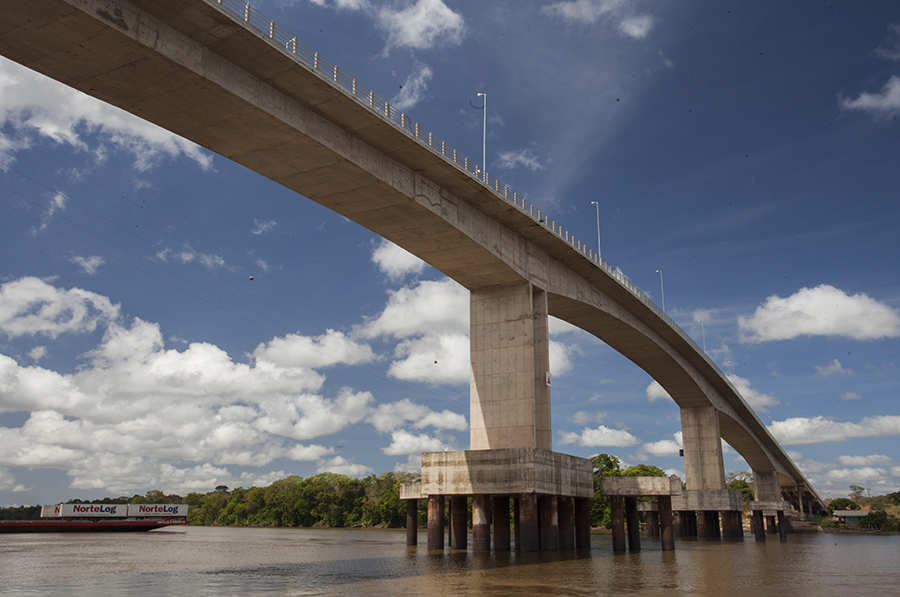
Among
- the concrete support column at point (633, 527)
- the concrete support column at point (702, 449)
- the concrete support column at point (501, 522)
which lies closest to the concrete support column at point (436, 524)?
the concrete support column at point (501, 522)

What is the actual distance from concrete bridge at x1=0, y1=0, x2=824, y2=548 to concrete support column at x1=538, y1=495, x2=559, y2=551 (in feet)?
0.65

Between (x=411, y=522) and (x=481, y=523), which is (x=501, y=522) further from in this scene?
(x=411, y=522)

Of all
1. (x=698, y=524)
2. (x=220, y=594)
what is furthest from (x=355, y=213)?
(x=698, y=524)

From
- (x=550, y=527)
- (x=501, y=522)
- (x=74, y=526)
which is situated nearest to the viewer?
(x=550, y=527)

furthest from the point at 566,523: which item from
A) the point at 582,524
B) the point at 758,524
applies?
the point at 758,524

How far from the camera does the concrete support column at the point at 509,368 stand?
3853 centimetres

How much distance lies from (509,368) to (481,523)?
8145 millimetres

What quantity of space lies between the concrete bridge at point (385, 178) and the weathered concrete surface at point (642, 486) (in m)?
1.78

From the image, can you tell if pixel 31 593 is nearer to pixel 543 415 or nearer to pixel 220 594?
pixel 220 594

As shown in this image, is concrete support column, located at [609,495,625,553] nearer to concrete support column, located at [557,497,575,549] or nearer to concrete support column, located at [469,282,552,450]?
concrete support column, located at [557,497,575,549]

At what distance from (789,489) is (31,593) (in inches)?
4826

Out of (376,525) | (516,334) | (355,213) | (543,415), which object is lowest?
(376,525)

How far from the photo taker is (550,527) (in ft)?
123

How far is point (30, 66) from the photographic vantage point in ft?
71.8
